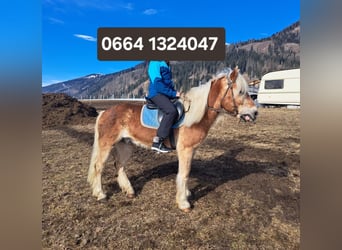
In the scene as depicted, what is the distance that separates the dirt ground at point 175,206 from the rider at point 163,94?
0.62 m

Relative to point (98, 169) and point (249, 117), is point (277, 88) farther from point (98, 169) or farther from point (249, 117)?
point (98, 169)

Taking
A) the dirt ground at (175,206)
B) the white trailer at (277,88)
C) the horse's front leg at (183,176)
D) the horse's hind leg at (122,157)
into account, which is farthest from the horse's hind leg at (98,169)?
the white trailer at (277,88)

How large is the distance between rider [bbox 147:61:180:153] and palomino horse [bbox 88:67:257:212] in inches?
5.8

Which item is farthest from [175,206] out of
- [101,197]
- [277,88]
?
[277,88]

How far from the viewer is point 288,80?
913 cm

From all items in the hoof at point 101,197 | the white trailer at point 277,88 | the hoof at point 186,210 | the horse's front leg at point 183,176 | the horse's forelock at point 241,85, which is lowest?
the hoof at point 186,210

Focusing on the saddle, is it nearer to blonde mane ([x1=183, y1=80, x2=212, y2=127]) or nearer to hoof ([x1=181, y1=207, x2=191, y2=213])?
blonde mane ([x1=183, y1=80, x2=212, y2=127])

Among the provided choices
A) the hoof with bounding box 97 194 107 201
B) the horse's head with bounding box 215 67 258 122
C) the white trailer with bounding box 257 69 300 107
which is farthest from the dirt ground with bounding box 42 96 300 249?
the white trailer with bounding box 257 69 300 107

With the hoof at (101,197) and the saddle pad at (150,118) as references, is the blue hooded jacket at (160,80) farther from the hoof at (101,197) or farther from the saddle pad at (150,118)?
the hoof at (101,197)

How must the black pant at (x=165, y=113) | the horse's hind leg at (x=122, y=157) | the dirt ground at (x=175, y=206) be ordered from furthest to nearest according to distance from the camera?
the horse's hind leg at (x=122, y=157) → the black pant at (x=165, y=113) → the dirt ground at (x=175, y=206)

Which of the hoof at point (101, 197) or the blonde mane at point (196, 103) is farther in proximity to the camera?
the hoof at point (101, 197)

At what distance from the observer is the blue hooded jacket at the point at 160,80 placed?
2.14 m
